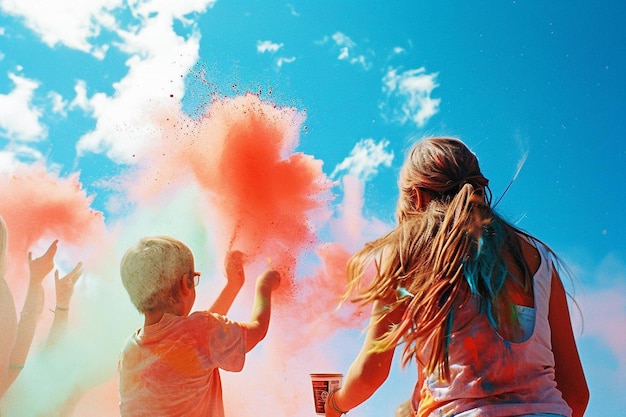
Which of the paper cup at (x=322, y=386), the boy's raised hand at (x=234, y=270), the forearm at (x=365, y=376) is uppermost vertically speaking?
the boy's raised hand at (x=234, y=270)

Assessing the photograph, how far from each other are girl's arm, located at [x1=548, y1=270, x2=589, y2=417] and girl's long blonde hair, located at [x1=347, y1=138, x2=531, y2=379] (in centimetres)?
17

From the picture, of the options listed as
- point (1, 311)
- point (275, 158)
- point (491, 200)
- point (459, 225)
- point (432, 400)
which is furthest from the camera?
point (275, 158)

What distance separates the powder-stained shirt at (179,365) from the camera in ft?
10.7

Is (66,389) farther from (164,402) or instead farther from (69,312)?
(164,402)

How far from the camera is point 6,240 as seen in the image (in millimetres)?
4641

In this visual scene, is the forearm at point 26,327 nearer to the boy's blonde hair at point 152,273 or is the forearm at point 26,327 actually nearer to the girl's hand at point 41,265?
the girl's hand at point 41,265

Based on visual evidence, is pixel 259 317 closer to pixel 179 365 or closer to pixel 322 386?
pixel 179 365

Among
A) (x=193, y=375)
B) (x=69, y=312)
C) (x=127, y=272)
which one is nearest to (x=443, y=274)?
(x=193, y=375)

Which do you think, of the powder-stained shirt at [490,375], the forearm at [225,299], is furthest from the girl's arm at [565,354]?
the forearm at [225,299]

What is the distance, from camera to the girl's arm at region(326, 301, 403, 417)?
223 cm

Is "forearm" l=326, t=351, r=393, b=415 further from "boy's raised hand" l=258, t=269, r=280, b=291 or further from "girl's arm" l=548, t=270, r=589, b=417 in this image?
"boy's raised hand" l=258, t=269, r=280, b=291

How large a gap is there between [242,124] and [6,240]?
2.75 metres

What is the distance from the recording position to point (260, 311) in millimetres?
3588

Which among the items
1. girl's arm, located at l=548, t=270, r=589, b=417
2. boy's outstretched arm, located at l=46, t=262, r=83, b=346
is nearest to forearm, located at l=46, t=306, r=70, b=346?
boy's outstretched arm, located at l=46, t=262, r=83, b=346
